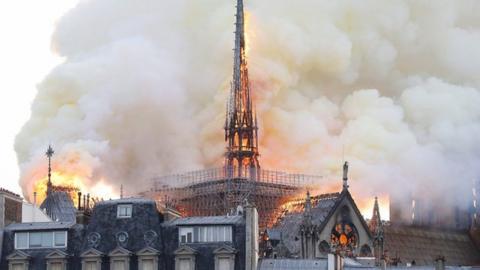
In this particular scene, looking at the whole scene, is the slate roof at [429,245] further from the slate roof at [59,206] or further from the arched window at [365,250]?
the slate roof at [59,206]

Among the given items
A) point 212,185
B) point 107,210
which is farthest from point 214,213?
point 107,210

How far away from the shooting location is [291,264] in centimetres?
7006

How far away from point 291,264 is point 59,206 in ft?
135

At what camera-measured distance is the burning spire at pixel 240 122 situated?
116062 millimetres

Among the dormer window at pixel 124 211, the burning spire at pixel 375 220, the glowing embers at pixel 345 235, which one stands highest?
the burning spire at pixel 375 220

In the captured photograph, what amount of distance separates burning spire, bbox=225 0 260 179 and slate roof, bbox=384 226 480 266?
12.0 m

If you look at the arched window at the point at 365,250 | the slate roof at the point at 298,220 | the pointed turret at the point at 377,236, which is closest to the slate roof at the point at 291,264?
the slate roof at the point at 298,220

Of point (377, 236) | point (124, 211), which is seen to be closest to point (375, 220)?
point (377, 236)

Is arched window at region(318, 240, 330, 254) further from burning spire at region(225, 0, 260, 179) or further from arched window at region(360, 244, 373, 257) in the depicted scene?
burning spire at region(225, 0, 260, 179)

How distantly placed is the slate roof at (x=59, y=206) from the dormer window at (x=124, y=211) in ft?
116

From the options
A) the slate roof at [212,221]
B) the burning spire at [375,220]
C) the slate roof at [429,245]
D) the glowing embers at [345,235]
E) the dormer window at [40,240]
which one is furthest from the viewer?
the slate roof at [429,245]

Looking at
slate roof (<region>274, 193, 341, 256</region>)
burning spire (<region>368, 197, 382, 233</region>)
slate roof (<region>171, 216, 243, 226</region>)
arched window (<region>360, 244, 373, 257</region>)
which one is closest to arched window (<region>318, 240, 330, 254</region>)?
slate roof (<region>274, 193, 341, 256</region>)

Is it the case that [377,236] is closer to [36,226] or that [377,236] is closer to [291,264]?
[291,264]

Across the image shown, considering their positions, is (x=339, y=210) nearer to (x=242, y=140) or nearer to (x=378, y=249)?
(x=378, y=249)
